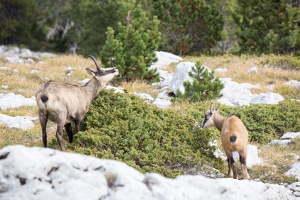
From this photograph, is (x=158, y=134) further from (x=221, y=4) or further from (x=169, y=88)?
(x=221, y=4)

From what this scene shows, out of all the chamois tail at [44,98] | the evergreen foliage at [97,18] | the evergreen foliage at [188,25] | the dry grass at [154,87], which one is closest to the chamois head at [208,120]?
the dry grass at [154,87]

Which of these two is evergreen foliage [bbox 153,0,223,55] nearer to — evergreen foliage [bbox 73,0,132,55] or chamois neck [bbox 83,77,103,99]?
evergreen foliage [bbox 73,0,132,55]

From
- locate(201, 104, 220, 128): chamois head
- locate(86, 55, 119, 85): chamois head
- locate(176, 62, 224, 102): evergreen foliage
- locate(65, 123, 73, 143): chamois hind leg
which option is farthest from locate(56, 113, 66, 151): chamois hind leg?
locate(176, 62, 224, 102): evergreen foliage

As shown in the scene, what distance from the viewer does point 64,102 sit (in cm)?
908

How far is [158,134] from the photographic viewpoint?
30.6 feet

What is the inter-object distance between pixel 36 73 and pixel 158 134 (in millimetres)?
11241

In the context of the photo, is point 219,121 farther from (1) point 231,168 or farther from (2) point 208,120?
(1) point 231,168

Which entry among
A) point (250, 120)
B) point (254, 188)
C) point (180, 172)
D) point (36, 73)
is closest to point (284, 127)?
point (250, 120)

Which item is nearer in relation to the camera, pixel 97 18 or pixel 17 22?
pixel 97 18

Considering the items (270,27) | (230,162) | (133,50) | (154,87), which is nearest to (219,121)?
(230,162)

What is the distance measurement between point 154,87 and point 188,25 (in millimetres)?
9460

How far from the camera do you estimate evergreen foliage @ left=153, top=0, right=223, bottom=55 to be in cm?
2562

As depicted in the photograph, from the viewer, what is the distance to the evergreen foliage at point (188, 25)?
84.1 ft

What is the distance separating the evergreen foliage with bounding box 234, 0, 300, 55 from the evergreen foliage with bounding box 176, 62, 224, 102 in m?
8.69
